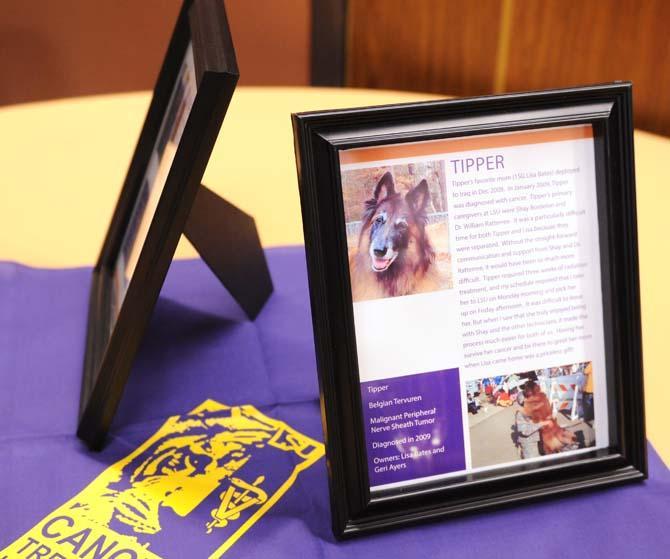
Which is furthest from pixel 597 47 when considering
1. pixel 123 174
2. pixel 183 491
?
pixel 183 491

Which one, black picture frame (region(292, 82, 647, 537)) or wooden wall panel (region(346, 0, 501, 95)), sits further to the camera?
wooden wall panel (region(346, 0, 501, 95))

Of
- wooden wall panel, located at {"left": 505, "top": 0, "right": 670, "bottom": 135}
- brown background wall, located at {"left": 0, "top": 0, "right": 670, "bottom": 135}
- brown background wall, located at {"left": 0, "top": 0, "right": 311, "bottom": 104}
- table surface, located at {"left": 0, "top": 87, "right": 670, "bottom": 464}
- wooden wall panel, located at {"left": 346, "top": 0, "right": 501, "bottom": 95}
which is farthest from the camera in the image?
brown background wall, located at {"left": 0, "top": 0, "right": 311, "bottom": 104}

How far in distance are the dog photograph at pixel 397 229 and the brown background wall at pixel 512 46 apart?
1.37m

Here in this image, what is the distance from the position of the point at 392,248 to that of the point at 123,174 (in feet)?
2.54

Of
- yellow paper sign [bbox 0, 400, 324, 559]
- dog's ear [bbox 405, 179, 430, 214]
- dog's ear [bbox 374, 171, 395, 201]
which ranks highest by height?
dog's ear [bbox 374, 171, 395, 201]

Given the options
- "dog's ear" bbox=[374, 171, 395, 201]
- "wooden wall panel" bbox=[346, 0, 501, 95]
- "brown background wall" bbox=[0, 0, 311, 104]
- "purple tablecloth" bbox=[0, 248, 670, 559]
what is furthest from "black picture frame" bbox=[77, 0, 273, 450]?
"brown background wall" bbox=[0, 0, 311, 104]

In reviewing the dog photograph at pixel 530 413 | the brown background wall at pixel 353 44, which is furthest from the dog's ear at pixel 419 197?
the brown background wall at pixel 353 44

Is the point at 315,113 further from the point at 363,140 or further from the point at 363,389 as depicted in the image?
the point at 363,389

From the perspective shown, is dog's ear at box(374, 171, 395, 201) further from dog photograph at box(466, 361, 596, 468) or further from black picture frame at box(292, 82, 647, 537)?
dog photograph at box(466, 361, 596, 468)

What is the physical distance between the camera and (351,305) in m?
0.68

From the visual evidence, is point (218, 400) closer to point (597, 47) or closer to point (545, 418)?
point (545, 418)

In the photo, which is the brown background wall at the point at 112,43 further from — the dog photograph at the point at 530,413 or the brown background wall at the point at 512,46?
the dog photograph at the point at 530,413

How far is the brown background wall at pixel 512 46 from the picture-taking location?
1.91m

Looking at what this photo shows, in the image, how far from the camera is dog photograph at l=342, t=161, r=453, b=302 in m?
0.68
